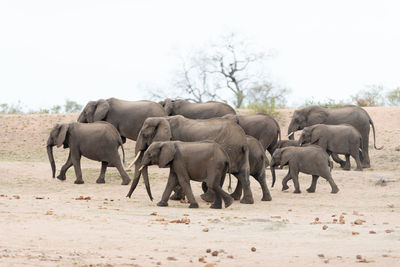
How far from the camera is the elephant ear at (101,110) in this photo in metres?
20.3

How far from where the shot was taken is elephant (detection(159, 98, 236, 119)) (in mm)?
20672

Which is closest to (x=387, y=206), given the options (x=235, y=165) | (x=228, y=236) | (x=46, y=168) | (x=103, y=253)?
(x=235, y=165)

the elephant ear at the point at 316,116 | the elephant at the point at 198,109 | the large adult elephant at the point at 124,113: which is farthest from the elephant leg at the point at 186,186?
the elephant ear at the point at 316,116

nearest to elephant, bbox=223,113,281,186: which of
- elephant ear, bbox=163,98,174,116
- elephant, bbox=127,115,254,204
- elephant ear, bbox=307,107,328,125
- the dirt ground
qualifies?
the dirt ground

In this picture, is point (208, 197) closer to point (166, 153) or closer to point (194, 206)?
point (194, 206)

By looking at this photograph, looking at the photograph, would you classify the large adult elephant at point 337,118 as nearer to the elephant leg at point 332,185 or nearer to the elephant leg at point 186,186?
the elephant leg at point 332,185

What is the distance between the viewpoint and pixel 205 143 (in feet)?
43.1

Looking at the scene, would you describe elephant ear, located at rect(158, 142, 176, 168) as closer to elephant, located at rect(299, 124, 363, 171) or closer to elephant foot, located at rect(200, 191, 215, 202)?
elephant foot, located at rect(200, 191, 215, 202)

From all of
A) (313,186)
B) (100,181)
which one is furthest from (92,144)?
(313,186)

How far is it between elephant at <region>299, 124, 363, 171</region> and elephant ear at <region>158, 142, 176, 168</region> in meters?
7.32

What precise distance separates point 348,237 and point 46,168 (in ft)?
36.5

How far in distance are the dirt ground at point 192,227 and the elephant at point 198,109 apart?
138 inches

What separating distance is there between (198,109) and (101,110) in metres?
2.72

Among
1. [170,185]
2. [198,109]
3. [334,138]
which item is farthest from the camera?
[198,109]
